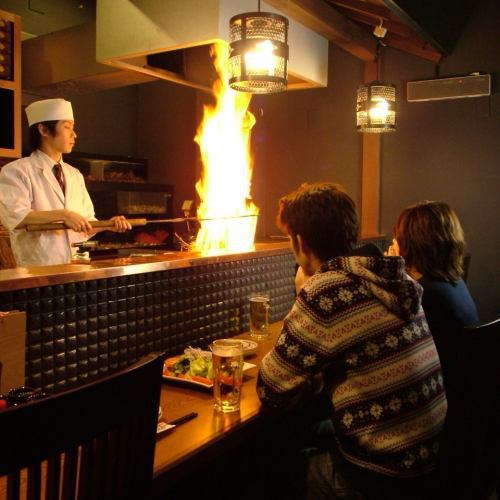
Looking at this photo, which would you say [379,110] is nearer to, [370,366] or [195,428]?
[370,366]

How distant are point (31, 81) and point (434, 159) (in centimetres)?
374

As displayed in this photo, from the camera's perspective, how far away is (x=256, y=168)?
5.57 metres

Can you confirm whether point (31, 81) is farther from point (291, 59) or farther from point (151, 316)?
point (151, 316)

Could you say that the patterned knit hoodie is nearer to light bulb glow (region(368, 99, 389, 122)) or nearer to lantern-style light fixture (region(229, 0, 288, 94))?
lantern-style light fixture (region(229, 0, 288, 94))

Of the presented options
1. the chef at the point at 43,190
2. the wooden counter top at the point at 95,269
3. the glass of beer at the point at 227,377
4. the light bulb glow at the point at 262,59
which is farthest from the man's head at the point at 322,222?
the chef at the point at 43,190

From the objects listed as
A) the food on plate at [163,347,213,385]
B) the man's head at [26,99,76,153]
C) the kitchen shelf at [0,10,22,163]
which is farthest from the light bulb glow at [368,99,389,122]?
the kitchen shelf at [0,10,22,163]

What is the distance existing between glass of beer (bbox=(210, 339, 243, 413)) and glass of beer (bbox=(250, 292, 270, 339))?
0.87 metres

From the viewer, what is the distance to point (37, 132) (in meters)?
3.08

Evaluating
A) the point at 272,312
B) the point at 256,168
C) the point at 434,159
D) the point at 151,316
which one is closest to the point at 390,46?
the point at 434,159

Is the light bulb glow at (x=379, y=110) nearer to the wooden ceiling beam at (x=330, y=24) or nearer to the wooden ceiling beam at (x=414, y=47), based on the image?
the wooden ceiling beam at (x=330, y=24)

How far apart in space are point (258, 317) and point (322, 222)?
0.94 m

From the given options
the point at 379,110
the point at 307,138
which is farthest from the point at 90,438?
the point at 307,138

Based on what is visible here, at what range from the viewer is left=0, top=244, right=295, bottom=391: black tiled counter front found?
156 cm

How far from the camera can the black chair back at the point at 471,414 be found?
4.31 ft
